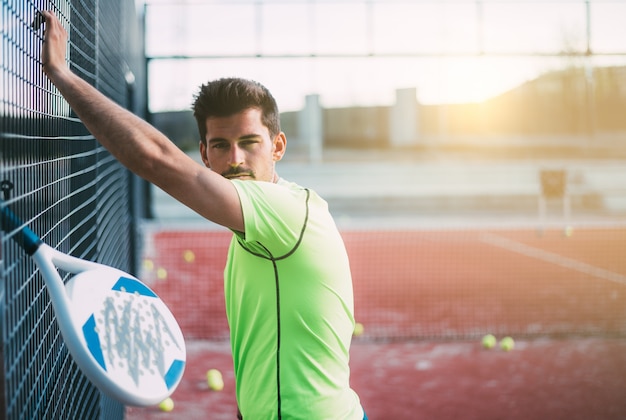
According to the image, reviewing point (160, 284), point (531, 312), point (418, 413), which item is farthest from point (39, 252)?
point (160, 284)

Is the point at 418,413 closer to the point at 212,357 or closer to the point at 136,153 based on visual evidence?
the point at 212,357

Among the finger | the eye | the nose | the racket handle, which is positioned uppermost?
the finger

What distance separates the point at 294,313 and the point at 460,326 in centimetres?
522

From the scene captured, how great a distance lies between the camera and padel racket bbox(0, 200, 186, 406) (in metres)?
1.27

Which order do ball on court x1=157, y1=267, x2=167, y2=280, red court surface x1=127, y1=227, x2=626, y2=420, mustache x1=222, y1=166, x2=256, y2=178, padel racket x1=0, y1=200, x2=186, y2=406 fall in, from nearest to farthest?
padel racket x1=0, y1=200, x2=186, y2=406 → mustache x1=222, y1=166, x2=256, y2=178 → red court surface x1=127, y1=227, x2=626, y2=420 → ball on court x1=157, y1=267, x2=167, y2=280

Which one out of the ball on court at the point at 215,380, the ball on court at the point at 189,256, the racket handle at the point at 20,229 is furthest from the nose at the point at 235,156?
the ball on court at the point at 189,256

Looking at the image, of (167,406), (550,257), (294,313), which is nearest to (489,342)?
(167,406)

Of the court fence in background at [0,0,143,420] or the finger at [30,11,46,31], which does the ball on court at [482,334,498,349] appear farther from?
the finger at [30,11,46,31]

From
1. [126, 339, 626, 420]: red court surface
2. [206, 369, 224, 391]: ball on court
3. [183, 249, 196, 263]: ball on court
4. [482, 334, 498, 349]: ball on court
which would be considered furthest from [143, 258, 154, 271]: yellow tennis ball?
[482, 334, 498, 349]: ball on court

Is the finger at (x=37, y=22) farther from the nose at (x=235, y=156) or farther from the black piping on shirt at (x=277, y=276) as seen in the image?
the black piping on shirt at (x=277, y=276)

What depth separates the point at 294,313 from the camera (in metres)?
1.72

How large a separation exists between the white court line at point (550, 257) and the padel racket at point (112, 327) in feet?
28.1

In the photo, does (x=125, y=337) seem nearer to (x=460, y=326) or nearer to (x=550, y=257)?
(x=460, y=326)

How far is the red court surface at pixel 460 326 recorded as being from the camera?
15.2ft
